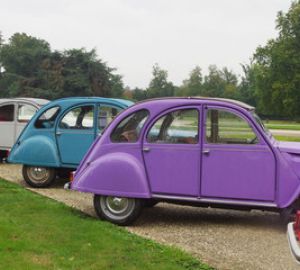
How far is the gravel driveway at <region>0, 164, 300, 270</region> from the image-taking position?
6328 mm

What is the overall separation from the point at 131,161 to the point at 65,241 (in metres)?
1.65

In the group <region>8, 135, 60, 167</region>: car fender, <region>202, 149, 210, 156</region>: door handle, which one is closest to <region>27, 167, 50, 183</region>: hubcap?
<region>8, 135, 60, 167</region>: car fender

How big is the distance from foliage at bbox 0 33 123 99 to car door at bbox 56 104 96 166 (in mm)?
56390

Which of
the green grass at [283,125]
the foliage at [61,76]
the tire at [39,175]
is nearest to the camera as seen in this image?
the tire at [39,175]

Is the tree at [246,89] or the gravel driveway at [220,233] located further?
the tree at [246,89]

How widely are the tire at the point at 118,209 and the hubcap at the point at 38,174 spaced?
3505 mm

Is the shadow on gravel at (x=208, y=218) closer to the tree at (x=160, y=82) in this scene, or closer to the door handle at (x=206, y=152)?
the door handle at (x=206, y=152)

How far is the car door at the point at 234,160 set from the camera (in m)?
7.41

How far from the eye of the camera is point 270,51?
40.0 m

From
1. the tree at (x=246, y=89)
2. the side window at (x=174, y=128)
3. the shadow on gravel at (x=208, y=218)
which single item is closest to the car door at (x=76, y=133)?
the shadow on gravel at (x=208, y=218)

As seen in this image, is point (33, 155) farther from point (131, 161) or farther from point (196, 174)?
point (196, 174)

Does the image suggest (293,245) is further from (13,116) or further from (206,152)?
(13,116)

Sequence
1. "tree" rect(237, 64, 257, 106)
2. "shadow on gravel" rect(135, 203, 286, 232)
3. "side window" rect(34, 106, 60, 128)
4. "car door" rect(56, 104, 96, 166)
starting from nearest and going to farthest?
"shadow on gravel" rect(135, 203, 286, 232), "car door" rect(56, 104, 96, 166), "side window" rect(34, 106, 60, 128), "tree" rect(237, 64, 257, 106)

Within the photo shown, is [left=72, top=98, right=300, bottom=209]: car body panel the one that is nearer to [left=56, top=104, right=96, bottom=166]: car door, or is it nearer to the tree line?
[left=56, top=104, right=96, bottom=166]: car door
